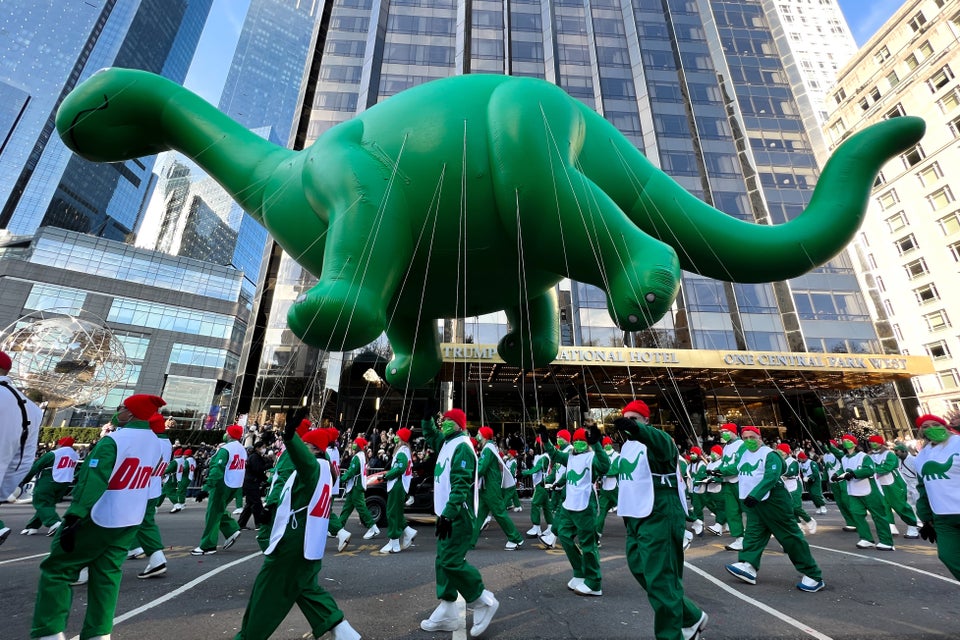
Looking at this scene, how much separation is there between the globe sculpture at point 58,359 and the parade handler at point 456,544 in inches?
419

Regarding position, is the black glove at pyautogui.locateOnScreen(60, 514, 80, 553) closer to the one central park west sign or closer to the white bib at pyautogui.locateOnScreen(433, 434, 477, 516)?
the white bib at pyautogui.locateOnScreen(433, 434, 477, 516)

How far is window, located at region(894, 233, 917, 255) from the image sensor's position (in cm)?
3114

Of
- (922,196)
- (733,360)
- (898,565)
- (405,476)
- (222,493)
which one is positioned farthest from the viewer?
(922,196)

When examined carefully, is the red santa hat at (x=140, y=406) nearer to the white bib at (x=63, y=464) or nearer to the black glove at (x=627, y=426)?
the black glove at (x=627, y=426)

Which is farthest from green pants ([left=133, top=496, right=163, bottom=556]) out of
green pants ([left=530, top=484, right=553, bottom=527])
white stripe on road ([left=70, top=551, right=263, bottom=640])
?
green pants ([left=530, top=484, right=553, bottom=527])

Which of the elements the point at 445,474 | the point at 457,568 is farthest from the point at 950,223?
the point at 457,568

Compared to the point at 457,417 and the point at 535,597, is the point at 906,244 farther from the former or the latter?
the point at 457,417

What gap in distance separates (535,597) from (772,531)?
2517 mm

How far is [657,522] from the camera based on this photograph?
3.21 m

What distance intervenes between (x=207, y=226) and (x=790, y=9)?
91.2 metres

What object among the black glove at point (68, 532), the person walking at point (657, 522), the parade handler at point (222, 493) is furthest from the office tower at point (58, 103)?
the person walking at point (657, 522)

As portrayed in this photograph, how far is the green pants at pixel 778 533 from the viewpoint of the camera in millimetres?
4238

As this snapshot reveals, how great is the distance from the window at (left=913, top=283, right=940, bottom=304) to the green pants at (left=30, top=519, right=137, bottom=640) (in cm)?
4156

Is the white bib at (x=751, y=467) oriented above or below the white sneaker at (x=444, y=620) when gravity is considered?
above
